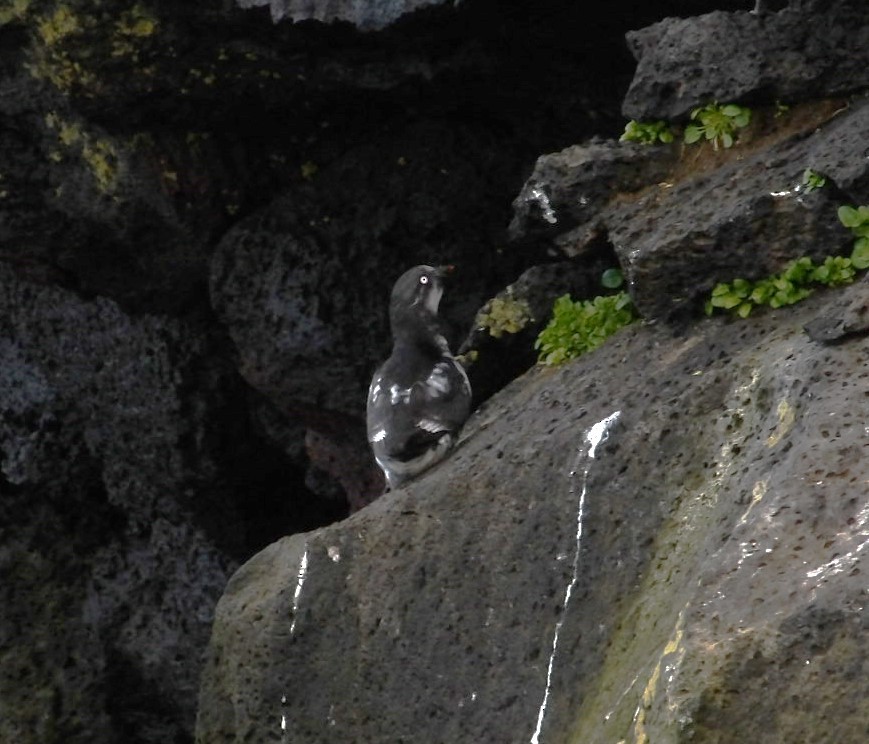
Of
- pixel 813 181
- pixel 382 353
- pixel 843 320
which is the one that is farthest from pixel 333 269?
pixel 843 320

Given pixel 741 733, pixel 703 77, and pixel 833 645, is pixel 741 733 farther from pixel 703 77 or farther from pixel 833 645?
pixel 703 77

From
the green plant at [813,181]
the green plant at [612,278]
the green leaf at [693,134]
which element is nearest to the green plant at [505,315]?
the green plant at [612,278]

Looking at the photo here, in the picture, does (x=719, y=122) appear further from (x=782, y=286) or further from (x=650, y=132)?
(x=782, y=286)

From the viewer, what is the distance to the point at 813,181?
6.23 meters

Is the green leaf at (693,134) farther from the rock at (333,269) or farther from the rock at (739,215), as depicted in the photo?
the rock at (333,269)

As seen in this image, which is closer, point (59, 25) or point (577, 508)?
point (577, 508)

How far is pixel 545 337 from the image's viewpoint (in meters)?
7.35

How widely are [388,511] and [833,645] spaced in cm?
267

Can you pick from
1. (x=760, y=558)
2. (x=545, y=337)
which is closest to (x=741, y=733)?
(x=760, y=558)

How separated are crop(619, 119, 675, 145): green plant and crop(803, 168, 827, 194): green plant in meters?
1.01

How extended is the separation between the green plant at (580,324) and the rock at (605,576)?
0.38ft

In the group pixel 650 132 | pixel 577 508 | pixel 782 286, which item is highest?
pixel 650 132

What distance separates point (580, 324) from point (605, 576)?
1762mm

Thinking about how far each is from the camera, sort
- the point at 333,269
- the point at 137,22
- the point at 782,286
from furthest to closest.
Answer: the point at 333,269 < the point at 137,22 < the point at 782,286
